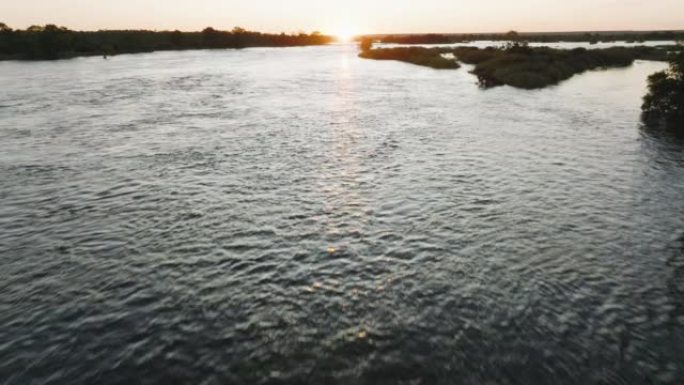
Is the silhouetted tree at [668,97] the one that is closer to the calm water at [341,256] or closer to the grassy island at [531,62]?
the calm water at [341,256]

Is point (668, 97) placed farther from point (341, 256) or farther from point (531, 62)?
point (341, 256)

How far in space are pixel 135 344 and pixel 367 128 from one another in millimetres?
41584

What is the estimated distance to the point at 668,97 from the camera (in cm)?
5906

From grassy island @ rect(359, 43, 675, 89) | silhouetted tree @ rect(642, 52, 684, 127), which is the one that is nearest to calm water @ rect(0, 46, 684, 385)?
silhouetted tree @ rect(642, 52, 684, 127)

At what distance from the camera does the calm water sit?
55.9 feet

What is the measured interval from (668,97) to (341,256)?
55701 mm

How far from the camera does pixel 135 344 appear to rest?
17750mm

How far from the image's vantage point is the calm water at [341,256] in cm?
1703

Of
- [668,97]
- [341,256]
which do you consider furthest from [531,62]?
Result: [341,256]

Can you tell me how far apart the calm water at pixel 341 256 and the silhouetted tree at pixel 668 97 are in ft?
37.4

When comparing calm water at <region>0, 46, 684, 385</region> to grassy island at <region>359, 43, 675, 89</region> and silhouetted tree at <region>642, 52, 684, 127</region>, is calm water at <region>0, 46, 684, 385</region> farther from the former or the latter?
grassy island at <region>359, 43, 675, 89</region>

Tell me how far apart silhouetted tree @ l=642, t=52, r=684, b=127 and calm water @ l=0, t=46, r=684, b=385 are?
11.4 m

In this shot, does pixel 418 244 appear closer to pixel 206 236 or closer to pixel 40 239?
pixel 206 236

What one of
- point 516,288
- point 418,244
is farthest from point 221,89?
point 516,288
